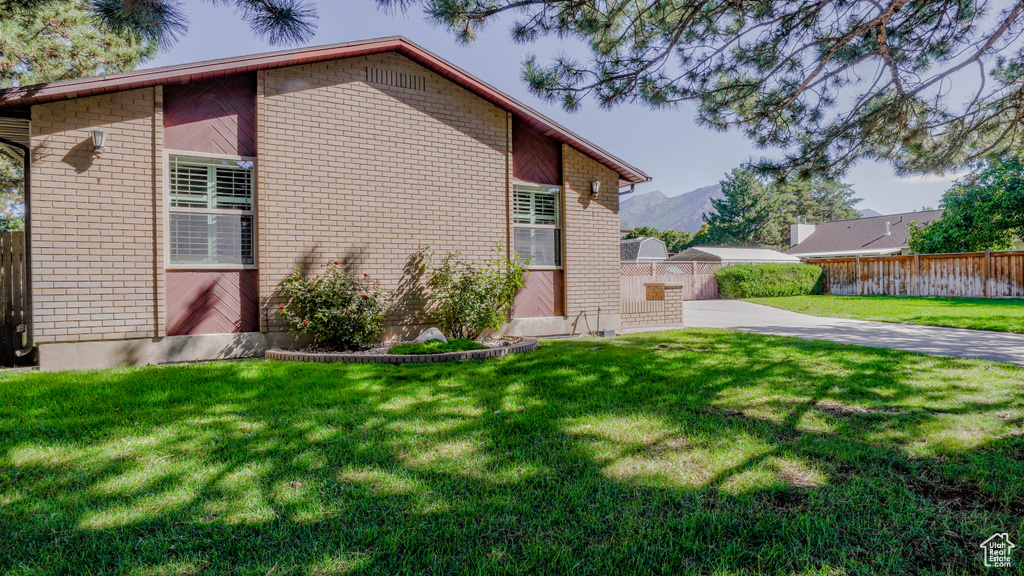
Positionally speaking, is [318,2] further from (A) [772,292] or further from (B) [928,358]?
(A) [772,292]

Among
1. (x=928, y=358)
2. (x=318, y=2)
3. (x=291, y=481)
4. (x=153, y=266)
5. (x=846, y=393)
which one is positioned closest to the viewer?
(x=291, y=481)

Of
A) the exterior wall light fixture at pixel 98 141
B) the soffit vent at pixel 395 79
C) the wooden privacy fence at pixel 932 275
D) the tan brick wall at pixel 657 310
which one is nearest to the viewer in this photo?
the exterior wall light fixture at pixel 98 141

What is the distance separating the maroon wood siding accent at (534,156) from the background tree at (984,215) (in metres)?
19.5

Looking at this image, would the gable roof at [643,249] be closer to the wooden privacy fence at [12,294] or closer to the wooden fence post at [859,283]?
the wooden fence post at [859,283]

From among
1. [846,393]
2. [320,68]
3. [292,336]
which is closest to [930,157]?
[846,393]

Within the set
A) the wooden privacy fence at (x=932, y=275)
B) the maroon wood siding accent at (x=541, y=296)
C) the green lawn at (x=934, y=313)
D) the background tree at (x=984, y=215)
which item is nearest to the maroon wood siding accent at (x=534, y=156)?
the maroon wood siding accent at (x=541, y=296)

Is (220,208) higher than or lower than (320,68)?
lower

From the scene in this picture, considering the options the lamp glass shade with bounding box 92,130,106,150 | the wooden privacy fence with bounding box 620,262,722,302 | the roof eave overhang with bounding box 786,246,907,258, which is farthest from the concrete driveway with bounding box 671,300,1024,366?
the roof eave overhang with bounding box 786,246,907,258

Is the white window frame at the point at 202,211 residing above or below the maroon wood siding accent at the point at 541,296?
above

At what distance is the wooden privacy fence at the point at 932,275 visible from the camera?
17203 mm

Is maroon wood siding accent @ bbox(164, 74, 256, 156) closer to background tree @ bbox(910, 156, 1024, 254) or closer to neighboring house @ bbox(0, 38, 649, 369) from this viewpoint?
neighboring house @ bbox(0, 38, 649, 369)

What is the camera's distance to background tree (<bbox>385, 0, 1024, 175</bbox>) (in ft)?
20.0

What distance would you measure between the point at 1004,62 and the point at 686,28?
14.6 ft

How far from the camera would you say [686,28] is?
643cm
